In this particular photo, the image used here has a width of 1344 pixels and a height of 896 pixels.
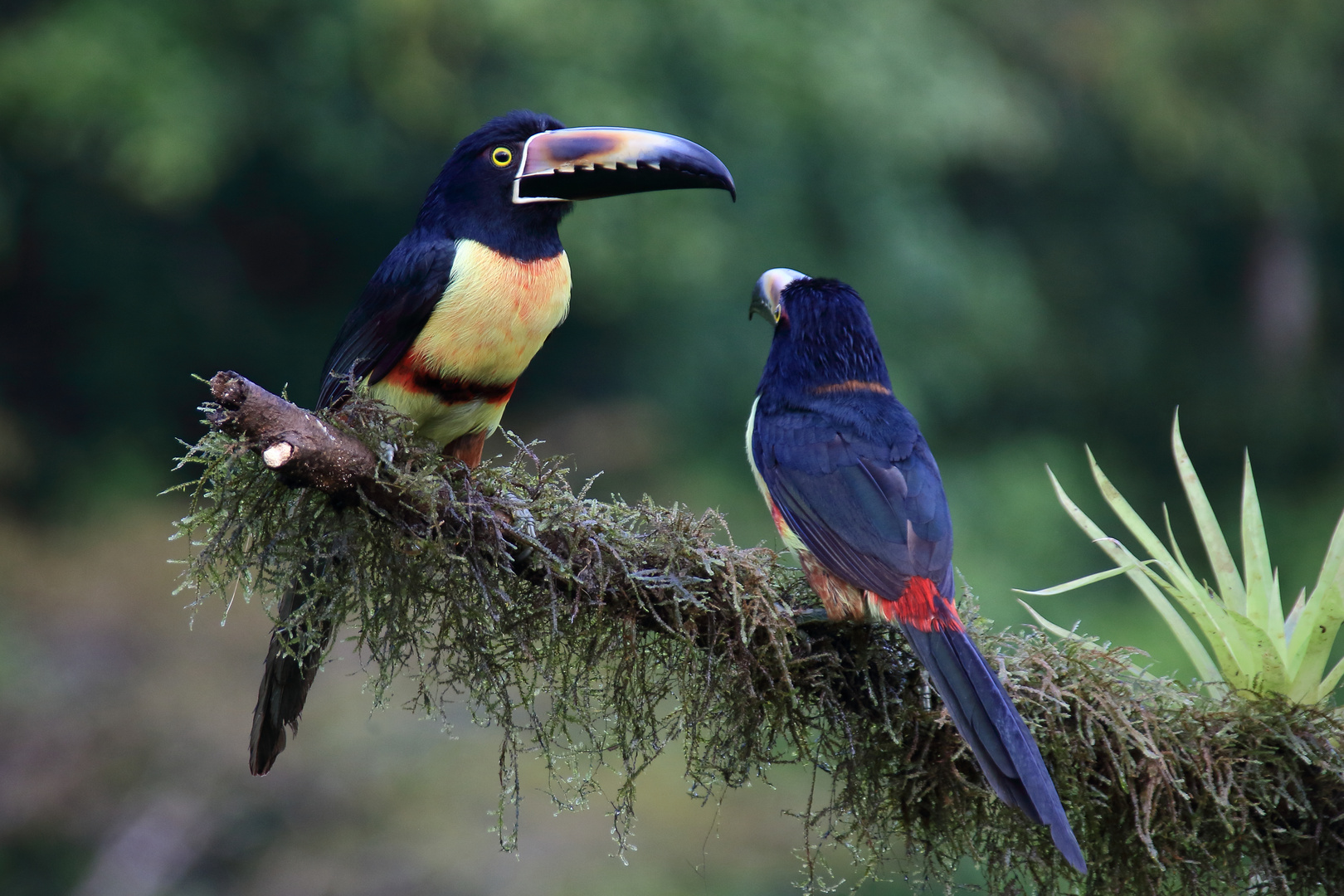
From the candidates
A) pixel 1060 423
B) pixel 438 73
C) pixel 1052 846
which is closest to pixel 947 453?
pixel 1060 423

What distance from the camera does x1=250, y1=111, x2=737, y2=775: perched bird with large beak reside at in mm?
2723

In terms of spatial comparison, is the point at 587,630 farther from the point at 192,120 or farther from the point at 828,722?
the point at 192,120

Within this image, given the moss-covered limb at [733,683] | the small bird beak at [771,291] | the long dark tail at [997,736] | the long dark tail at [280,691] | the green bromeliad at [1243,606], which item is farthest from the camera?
the small bird beak at [771,291]

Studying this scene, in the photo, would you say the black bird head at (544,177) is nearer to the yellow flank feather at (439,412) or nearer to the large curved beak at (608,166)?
the large curved beak at (608,166)

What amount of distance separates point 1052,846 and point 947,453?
21.3 feet

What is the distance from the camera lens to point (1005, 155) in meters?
9.61

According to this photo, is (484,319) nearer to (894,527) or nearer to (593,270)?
(894,527)

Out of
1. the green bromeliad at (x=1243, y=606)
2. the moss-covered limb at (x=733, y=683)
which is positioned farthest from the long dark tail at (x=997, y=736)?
the green bromeliad at (x=1243, y=606)

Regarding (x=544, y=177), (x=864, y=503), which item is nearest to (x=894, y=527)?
(x=864, y=503)

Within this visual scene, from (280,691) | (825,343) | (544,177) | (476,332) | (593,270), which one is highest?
(593,270)

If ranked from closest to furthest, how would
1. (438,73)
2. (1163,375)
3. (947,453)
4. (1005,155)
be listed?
(438,73), (947,453), (1005,155), (1163,375)

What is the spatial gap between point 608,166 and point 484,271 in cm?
38

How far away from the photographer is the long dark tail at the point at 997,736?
6.40ft

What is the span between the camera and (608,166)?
288 cm
